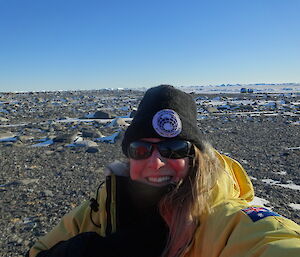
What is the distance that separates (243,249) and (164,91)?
84 centimetres

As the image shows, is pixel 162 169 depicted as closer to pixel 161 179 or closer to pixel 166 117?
pixel 161 179

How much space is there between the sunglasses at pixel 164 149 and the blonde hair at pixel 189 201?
2.8 inches

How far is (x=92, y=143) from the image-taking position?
867cm

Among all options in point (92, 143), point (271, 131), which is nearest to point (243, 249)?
point (92, 143)

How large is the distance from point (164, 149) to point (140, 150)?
136mm

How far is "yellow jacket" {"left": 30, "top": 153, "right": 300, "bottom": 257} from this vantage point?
1050 millimetres

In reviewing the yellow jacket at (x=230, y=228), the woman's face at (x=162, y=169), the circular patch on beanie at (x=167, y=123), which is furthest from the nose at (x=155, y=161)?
the yellow jacket at (x=230, y=228)

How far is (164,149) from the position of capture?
1.54 m

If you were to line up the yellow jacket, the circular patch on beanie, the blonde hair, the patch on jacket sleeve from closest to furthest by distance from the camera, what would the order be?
the yellow jacket → the patch on jacket sleeve → the blonde hair → the circular patch on beanie

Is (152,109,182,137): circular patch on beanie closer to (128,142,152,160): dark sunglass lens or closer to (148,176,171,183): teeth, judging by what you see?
(128,142,152,160): dark sunglass lens

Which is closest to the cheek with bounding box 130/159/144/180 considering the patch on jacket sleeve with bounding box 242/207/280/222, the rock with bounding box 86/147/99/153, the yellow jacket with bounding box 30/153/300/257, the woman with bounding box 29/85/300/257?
the woman with bounding box 29/85/300/257

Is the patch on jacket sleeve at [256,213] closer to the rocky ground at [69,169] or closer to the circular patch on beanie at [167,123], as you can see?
the circular patch on beanie at [167,123]

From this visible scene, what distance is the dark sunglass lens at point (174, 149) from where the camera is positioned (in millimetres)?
1528

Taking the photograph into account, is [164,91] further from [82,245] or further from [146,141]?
[82,245]
